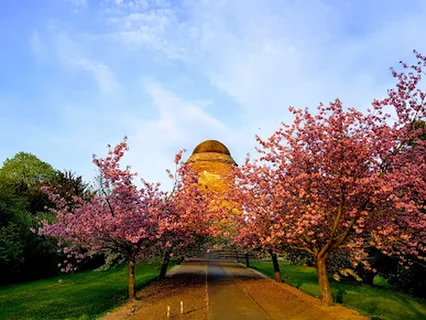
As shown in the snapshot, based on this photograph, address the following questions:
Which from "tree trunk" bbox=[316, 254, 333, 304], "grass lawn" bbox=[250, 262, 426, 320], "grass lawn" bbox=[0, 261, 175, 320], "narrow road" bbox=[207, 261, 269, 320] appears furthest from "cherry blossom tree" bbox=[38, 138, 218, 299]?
"grass lawn" bbox=[250, 262, 426, 320]

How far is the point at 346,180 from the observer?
1448 cm

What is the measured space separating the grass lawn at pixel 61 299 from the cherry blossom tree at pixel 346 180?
8.14 metres

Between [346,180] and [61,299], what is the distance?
14.5 metres

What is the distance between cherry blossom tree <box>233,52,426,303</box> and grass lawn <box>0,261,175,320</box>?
8145mm

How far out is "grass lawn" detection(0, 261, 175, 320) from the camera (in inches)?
584

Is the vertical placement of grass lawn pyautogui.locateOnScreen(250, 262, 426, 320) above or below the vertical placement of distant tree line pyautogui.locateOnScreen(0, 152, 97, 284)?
below

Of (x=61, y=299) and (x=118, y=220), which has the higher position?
(x=118, y=220)

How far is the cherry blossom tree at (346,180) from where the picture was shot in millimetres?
14977

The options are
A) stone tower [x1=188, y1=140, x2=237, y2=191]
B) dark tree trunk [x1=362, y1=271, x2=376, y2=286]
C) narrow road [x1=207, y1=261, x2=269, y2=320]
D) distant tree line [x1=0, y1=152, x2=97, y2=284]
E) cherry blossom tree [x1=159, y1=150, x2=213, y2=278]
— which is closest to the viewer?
narrow road [x1=207, y1=261, x2=269, y2=320]

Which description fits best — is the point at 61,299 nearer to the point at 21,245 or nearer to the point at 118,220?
the point at 118,220

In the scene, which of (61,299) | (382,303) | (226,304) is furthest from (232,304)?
(382,303)

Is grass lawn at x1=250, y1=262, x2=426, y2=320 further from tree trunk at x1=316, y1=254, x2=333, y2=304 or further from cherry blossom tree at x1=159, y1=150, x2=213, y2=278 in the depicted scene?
cherry blossom tree at x1=159, y1=150, x2=213, y2=278

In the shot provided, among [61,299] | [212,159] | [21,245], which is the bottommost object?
[61,299]

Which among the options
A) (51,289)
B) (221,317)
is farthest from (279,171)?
(51,289)
